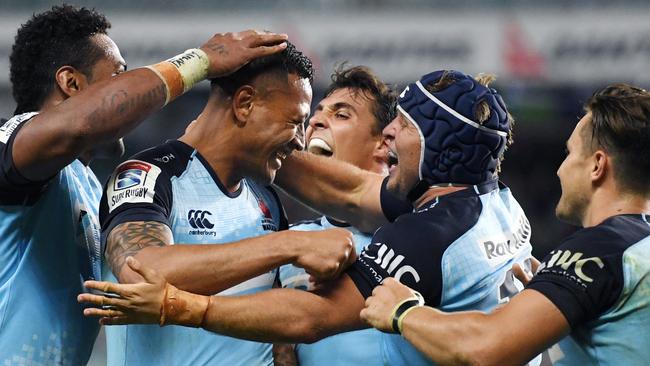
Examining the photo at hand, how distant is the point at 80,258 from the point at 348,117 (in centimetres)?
244

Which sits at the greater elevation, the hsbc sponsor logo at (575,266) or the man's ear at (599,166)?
the man's ear at (599,166)

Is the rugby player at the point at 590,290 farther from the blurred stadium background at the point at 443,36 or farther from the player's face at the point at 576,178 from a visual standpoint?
the blurred stadium background at the point at 443,36

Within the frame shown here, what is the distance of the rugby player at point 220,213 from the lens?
14.4 ft

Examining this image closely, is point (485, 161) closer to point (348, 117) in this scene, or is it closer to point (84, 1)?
point (348, 117)

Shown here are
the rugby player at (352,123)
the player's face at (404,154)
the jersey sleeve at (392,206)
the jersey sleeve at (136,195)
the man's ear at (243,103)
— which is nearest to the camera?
the jersey sleeve at (136,195)

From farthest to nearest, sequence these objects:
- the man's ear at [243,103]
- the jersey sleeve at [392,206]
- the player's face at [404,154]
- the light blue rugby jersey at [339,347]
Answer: the jersey sleeve at [392,206], the light blue rugby jersey at [339,347], the man's ear at [243,103], the player's face at [404,154]

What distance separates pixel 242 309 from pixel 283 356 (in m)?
1.39

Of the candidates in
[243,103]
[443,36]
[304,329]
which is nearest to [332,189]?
[243,103]

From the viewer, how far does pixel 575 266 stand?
13.6 ft

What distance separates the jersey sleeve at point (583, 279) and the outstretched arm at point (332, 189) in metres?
1.75

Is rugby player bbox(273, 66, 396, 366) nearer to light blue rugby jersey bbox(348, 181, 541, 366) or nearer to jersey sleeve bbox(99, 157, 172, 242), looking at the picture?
light blue rugby jersey bbox(348, 181, 541, 366)

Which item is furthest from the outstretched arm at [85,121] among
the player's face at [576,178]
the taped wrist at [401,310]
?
the player's face at [576,178]

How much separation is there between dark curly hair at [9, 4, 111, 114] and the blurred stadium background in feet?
28.0

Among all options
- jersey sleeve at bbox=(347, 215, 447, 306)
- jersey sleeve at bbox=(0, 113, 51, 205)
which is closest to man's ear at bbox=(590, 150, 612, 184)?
jersey sleeve at bbox=(347, 215, 447, 306)
